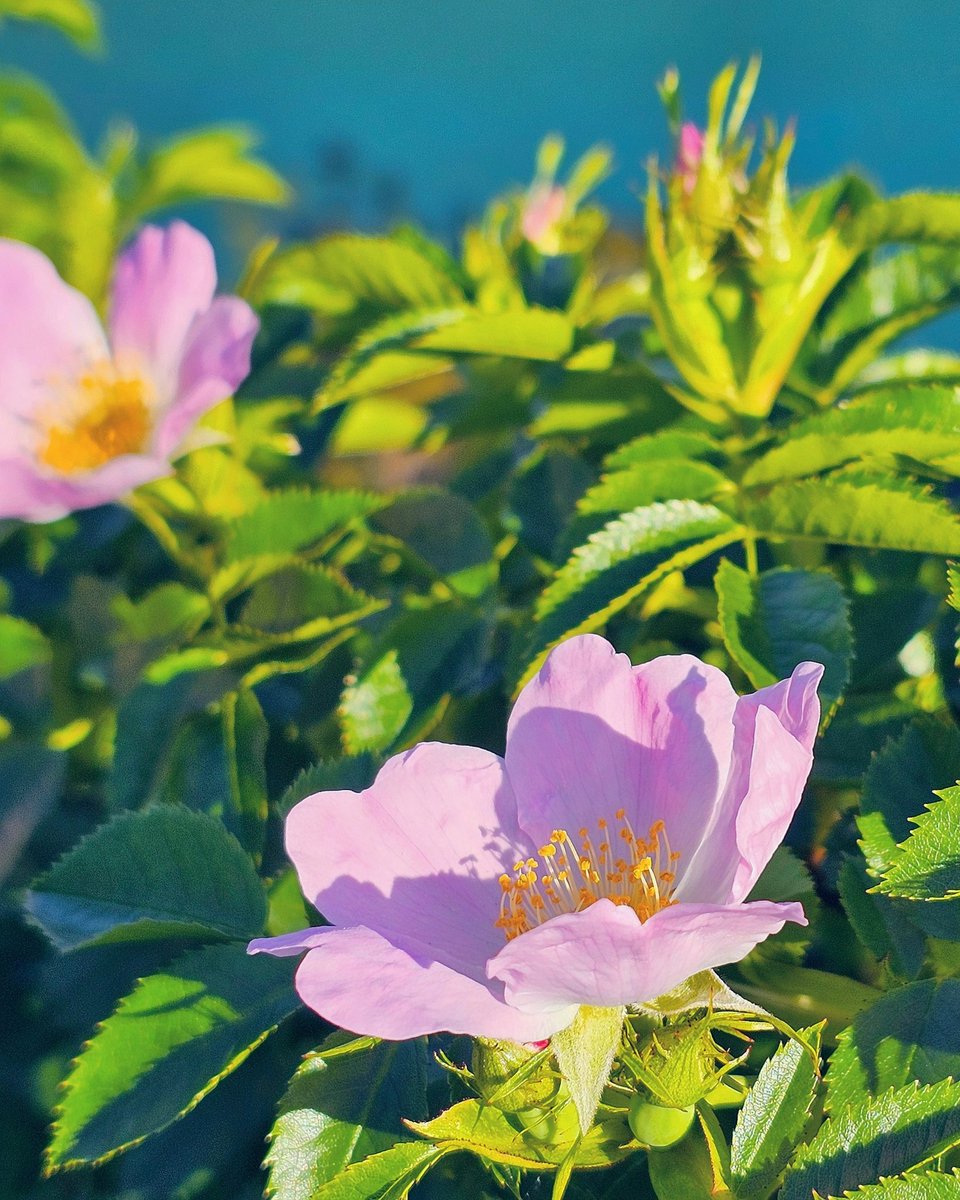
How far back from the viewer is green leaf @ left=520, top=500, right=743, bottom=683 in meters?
0.53

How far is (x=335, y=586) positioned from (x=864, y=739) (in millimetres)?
296

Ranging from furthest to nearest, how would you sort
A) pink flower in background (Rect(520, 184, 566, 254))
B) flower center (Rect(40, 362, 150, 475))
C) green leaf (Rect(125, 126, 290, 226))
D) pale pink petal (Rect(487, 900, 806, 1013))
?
green leaf (Rect(125, 126, 290, 226))
pink flower in background (Rect(520, 184, 566, 254))
flower center (Rect(40, 362, 150, 475))
pale pink petal (Rect(487, 900, 806, 1013))

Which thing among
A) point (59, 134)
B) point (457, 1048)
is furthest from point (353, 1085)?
point (59, 134)

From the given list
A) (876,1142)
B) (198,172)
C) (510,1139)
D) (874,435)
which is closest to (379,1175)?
(510,1139)

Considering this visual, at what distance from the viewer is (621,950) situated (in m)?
0.36

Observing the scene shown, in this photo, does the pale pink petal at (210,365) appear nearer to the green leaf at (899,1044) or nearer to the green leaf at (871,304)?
the green leaf at (871,304)

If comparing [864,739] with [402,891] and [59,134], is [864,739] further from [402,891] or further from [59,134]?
[59,134]

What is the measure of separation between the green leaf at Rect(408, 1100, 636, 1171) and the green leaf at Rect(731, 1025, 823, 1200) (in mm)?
39

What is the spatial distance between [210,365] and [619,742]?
17.4 inches

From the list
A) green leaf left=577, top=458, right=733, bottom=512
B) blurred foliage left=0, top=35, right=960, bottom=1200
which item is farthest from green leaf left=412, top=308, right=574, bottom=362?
green leaf left=577, top=458, right=733, bottom=512

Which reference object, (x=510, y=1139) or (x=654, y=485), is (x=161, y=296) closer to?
(x=654, y=485)

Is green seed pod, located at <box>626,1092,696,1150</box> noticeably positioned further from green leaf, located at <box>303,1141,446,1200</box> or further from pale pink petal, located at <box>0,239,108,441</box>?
pale pink petal, located at <box>0,239,108,441</box>

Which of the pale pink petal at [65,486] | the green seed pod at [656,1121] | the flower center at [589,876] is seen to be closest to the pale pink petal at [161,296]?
the pale pink petal at [65,486]

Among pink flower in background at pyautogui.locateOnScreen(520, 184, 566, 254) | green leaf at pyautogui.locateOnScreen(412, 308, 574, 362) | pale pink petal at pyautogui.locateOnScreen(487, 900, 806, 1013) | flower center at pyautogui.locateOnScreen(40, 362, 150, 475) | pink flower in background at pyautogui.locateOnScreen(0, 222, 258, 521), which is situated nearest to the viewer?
pale pink petal at pyautogui.locateOnScreen(487, 900, 806, 1013)
